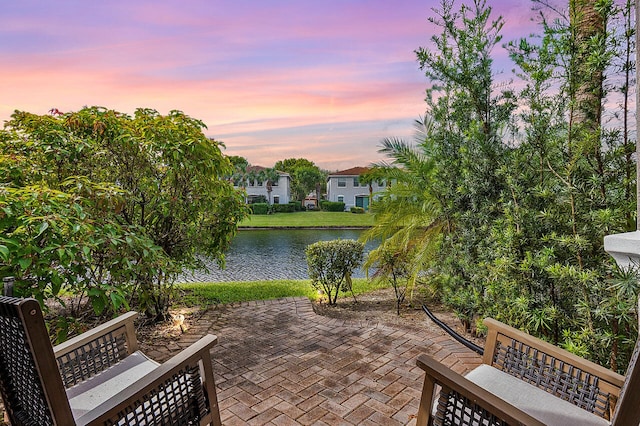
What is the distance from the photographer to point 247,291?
585 centimetres

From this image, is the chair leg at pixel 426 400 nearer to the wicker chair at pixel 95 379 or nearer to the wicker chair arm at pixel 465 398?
the wicker chair arm at pixel 465 398

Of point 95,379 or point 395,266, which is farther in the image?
point 395,266

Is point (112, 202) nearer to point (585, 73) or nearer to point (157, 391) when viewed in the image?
point (157, 391)

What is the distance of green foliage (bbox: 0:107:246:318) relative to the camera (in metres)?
2.09

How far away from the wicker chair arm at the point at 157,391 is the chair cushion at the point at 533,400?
1.24m

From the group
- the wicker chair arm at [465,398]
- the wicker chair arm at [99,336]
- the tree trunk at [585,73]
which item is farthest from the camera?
the tree trunk at [585,73]

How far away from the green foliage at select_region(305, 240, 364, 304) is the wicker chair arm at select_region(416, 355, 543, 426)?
3.48 m

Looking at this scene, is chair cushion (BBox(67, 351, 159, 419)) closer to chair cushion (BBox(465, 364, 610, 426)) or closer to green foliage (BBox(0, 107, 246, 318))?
green foliage (BBox(0, 107, 246, 318))

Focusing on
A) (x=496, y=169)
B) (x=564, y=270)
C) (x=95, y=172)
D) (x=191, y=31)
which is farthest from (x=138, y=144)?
(x=564, y=270)

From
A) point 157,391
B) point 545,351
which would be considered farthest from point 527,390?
point 157,391

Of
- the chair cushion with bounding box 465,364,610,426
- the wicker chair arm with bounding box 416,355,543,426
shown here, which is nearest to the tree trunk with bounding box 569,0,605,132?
the chair cushion with bounding box 465,364,610,426

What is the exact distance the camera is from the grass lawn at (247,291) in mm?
4805

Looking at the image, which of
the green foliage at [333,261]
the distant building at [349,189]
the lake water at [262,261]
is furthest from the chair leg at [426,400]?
the distant building at [349,189]

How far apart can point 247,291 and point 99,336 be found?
166 inches
